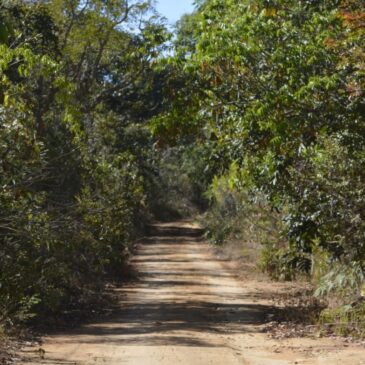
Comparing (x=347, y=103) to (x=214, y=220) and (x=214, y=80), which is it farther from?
(x=214, y=220)

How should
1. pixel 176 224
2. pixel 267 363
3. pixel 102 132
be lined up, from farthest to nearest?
pixel 176 224 < pixel 102 132 < pixel 267 363

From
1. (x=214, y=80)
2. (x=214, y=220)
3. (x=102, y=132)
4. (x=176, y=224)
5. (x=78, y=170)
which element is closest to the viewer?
(x=214, y=80)

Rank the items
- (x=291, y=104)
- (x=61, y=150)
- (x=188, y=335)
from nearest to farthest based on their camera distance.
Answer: (x=291, y=104) → (x=188, y=335) → (x=61, y=150)

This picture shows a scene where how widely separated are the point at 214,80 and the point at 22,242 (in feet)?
15.2

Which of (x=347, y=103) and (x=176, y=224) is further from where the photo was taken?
(x=176, y=224)

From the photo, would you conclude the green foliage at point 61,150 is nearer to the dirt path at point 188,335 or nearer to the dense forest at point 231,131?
the dense forest at point 231,131

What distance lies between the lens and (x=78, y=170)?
22.0 meters

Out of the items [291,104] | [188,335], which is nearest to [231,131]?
[291,104]

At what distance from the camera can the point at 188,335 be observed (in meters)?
15.1

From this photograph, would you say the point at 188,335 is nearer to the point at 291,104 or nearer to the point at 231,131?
the point at 231,131

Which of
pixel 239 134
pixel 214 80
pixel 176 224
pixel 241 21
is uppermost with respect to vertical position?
pixel 241 21

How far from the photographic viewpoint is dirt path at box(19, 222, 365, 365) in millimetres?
12570

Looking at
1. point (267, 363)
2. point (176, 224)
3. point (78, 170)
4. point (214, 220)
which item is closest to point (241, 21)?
point (267, 363)

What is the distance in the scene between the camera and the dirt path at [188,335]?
12570 millimetres
